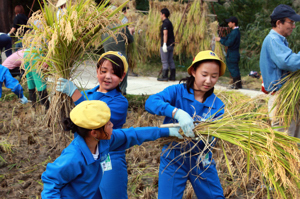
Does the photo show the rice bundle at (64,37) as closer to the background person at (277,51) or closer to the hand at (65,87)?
the hand at (65,87)

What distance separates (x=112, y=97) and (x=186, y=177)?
0.80 meters

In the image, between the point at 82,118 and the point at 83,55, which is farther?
the point at 83,55

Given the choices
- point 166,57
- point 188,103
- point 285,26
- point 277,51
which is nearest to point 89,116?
point 188,103

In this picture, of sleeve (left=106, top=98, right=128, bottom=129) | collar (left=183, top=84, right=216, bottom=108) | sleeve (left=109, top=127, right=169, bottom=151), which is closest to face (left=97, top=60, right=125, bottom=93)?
sleeve (left=106, top=98, right=128, bottom=129)

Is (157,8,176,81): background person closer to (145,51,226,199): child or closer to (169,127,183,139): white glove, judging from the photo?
(145,51,226,199): child

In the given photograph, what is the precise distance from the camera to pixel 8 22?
11820mm

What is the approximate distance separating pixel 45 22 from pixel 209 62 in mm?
1296

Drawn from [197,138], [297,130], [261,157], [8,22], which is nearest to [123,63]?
[197,138]

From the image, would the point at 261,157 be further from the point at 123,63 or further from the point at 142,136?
the point at 123,63

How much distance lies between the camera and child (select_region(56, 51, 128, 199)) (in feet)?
7.08

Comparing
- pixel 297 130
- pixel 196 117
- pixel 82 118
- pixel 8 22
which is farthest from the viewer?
pixel 8 22

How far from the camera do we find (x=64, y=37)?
233 cm

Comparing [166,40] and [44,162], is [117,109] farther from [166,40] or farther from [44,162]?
[166,40]

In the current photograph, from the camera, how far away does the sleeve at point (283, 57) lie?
300cm
